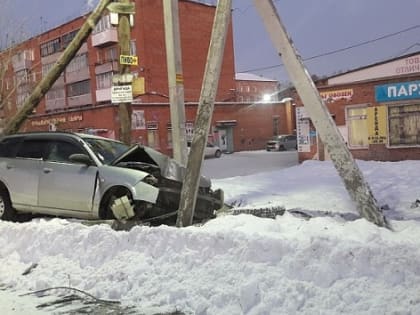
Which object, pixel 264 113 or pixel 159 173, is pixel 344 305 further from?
pixel 264 113

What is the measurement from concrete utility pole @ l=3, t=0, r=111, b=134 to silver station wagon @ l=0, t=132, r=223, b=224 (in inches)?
176

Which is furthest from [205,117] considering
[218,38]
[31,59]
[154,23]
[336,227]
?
[31,59]

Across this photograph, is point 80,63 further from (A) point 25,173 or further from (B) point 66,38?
(A) point 25,173

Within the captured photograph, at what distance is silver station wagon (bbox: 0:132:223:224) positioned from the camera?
7863 millimetres

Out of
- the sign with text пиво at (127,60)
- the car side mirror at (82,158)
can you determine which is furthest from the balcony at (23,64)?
the car side mirror at (82,158)

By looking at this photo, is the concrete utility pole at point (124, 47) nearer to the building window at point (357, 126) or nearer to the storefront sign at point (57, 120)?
the building window at point (357, 126)

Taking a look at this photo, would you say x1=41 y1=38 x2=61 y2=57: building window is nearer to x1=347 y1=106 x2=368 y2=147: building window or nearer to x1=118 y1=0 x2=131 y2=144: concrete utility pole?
x1=347 y1=106 x2=368 y2=147: building window

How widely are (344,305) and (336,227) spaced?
59.7 inches

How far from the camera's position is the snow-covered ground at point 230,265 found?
4.44 m

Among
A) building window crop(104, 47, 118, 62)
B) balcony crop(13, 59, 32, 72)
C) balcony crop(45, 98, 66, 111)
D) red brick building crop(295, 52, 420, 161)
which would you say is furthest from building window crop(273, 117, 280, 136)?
balcony crop(13, 59, 32, 72)

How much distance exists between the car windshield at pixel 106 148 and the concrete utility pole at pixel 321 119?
3448mm

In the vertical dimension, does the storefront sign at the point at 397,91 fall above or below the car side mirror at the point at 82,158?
above

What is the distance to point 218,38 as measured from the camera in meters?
7.11

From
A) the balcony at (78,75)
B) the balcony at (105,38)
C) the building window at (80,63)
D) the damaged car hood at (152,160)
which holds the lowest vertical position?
the damaged car hood at (152,160)
